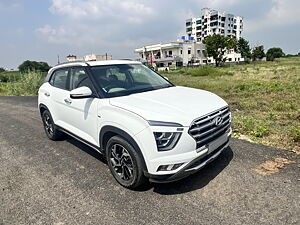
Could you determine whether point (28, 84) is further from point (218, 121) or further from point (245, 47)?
point (245, 47)

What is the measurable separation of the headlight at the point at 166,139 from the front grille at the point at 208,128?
0.18m

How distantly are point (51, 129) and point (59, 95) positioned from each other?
1054 millimetres

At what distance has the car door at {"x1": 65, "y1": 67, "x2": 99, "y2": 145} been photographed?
2.99 meters

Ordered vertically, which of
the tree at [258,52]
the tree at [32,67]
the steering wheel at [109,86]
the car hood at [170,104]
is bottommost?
the car hood at [170,104]

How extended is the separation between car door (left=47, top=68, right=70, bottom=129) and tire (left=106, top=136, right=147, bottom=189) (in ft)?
4.62

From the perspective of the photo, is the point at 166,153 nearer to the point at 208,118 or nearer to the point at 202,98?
the point at 208,118

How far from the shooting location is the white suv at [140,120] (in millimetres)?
2252

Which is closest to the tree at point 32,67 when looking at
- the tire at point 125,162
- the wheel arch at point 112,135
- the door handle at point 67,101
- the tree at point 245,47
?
the door handle at point 67,101

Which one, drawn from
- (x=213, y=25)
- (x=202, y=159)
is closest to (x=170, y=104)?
(x=202, y=159)

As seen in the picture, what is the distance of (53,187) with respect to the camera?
287cm

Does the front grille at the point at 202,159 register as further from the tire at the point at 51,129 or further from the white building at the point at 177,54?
the white building at the point at 177,54

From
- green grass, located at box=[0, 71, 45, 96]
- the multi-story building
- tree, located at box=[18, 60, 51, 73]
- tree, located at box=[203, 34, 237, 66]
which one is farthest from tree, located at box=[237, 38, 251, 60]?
green grass, located at box=[0, 71, 45, 96]

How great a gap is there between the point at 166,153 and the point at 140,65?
227 cm

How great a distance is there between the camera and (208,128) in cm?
245
